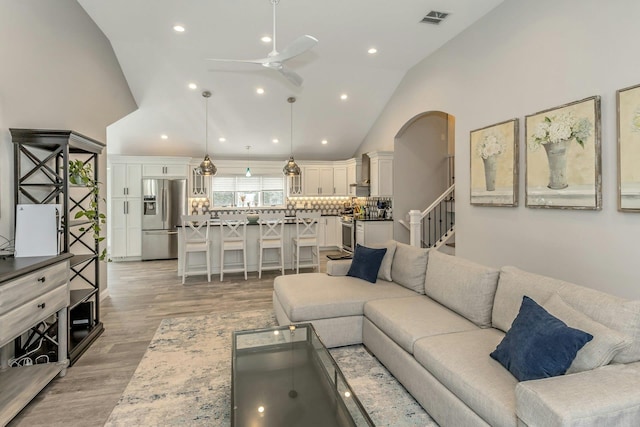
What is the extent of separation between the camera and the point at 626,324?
1.73m

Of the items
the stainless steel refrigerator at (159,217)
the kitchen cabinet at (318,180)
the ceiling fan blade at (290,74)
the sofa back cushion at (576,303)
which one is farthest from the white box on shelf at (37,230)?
the kitchen cabinet at (318,180)

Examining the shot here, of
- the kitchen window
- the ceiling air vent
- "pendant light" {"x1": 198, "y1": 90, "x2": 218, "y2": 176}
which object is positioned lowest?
the kitchen window

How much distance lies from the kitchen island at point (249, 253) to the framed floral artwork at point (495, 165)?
11.1 feet

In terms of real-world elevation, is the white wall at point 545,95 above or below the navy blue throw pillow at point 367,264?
above

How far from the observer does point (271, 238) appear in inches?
245

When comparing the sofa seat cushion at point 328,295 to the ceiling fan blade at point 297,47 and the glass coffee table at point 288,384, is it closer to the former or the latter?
the glass coffee table at point 288,384

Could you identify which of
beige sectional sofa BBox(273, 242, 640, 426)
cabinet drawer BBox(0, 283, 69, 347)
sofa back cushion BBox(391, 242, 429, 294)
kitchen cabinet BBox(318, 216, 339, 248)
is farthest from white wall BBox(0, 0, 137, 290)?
kitchen cabinet BBox(318, 216, 339, 248)

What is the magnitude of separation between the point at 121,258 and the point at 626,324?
8575 mm

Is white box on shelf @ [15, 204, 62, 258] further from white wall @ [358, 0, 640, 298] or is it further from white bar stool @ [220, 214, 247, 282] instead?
white wall @ [358, 0, 640, 298]

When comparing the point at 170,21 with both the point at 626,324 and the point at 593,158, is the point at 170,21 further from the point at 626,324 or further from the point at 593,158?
the point at 626,324

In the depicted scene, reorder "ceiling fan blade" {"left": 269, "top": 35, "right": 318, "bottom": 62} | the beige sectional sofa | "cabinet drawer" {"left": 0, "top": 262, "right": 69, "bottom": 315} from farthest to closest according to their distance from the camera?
"ceiling fan blade" {"left": 269, "top": 35, "right": 318, "bottom": 62} → "cabinet drawer" {"left": 0, "top": 262, "right": 69, "bottom": 315} → the beige sectional sofa

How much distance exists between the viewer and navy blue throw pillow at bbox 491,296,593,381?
1.66 meters

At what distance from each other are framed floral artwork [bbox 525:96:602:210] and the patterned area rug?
2.35 metres

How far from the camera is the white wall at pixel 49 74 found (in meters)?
2.91
